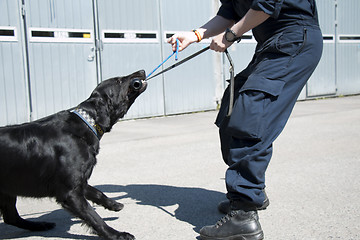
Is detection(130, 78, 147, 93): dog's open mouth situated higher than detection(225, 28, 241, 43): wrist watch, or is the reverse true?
detection(225, 28, 241, 43): wrist watch

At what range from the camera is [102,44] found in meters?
8.71

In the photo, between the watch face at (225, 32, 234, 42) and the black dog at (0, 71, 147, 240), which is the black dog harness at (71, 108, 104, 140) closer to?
Result: the black dog at (0, 71, 147, 240)

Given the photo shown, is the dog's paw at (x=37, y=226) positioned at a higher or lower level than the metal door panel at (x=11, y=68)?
lower

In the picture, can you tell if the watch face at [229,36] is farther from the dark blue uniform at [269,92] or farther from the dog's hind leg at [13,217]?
the dog's hind leg at [13,217]

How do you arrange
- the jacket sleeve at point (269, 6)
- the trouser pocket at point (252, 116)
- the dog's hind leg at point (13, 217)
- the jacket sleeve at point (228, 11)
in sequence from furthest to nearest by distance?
the jacket sleeve at point (228, 11)
the dog's hind leg at point (13, 217)
the trouser pocket at point (252, 116)
the jacket sleeve at point (269, 6)

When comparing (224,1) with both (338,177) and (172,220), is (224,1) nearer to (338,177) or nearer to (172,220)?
(172,220)

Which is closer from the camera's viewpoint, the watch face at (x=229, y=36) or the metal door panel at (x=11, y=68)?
the watch face at (x=229, y=36)

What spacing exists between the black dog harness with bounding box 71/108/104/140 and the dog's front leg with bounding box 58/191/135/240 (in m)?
0.47

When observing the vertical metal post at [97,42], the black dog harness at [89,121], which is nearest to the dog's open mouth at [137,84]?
the black dog harness at [89,121]

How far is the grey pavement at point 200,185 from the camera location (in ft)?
10.4

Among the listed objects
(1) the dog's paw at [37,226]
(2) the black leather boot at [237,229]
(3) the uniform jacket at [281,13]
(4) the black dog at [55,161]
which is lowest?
(1) the dog's paw at [37,226]

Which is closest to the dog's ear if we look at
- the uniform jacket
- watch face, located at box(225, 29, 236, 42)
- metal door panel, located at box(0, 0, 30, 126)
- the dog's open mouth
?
the dog's open mouth

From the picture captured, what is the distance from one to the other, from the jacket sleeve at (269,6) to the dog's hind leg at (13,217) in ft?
7.29

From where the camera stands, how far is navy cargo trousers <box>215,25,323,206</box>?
277 centimetres
